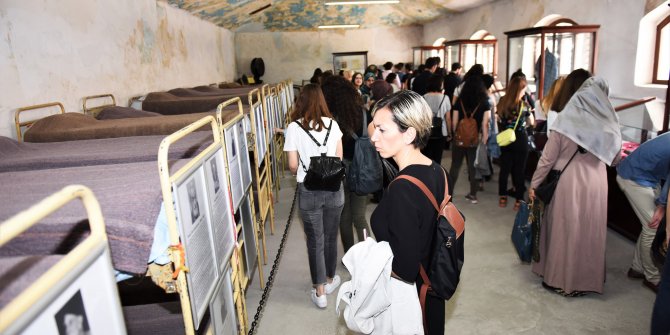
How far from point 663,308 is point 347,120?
87.6 inches

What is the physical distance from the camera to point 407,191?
164 cm

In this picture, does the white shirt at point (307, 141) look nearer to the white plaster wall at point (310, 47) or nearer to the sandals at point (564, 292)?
the sandals at point (564, 292)

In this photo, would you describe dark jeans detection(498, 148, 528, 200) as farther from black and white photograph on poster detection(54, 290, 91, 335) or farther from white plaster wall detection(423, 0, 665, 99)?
black and white photograph on poster detection(54, 290, 91, 335)

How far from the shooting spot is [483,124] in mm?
4930

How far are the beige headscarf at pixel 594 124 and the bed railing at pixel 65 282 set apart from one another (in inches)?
114

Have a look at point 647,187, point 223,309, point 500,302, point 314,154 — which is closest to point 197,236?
point 223,309

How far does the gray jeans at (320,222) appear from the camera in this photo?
3049 mm

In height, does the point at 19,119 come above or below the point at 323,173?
above

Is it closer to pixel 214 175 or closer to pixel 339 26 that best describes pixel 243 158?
pixel 214 175

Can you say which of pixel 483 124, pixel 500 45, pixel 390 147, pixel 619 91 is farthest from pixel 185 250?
pixel 500 45

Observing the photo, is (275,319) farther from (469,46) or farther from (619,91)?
(469,46)

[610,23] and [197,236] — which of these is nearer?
[197,236]

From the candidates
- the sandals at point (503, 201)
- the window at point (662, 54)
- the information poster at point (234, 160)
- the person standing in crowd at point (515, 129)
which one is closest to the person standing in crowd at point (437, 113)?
the person standing in crowd at point (515, 129)

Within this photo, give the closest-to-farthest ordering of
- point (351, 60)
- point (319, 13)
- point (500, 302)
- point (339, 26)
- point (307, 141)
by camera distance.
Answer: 1. point (307, 141)
2. point (500, 302)
3. point (351, 60)
4. point (319, 13)
5. point (339, 26)
